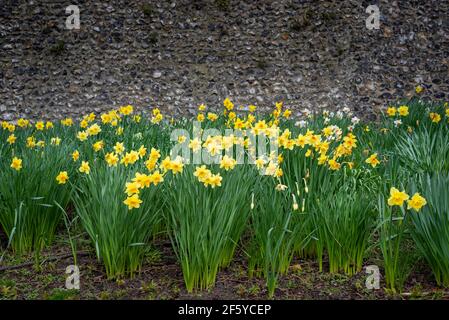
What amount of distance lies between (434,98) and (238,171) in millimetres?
7724

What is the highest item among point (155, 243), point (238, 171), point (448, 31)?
point (448, 31)

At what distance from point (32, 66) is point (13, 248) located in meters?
7.37

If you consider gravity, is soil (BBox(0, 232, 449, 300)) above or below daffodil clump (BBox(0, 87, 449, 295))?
below

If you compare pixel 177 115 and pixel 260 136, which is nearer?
pixel 260 136

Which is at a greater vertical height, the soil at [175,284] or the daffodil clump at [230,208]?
the daffodil clump at [230,208]

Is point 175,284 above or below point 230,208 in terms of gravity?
below

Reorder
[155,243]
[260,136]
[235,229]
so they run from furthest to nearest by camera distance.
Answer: [260,136], [155,243], [235,229]

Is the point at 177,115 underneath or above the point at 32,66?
underneath
